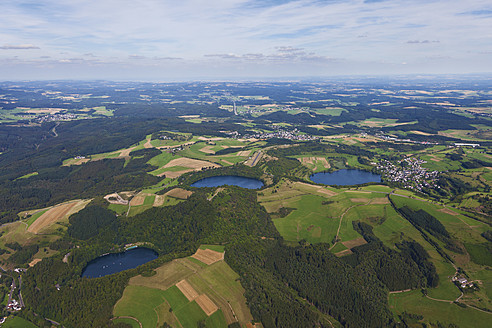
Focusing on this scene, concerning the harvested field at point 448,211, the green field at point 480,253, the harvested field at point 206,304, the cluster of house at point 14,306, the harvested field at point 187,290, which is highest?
the harvested field at point 448,211

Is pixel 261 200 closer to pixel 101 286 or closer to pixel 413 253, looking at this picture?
pixel 413 253

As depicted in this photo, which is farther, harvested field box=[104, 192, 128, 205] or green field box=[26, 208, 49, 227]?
harvested field box=[104, 192, 128, 205]

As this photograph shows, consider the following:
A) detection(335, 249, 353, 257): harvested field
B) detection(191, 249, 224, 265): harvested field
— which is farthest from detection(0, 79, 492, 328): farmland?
detection(335, 249, 353, 257): harvested field

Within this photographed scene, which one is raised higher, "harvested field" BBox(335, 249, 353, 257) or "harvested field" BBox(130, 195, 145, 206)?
"harvested field" BBox(130, 195, 145, 206)

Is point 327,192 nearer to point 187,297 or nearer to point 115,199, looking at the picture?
point 187,297

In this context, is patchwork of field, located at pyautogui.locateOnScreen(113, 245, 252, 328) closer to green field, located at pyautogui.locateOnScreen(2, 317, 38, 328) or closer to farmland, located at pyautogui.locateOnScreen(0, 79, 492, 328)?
farmland, located at pyautogui.locateOnScreen(0, 79, 492, 328)

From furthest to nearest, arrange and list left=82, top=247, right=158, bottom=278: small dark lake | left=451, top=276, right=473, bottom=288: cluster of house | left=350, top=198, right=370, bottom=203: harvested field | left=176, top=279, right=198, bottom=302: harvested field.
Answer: left=350, top=198, right=370, bottom=203: harvested field → left=82, top=247, right=158, bottom=278: small dark lake → left=451, top=276, right=473, bottom=288: cluster of house → left=176, top=279, right=198, bottom=302: harvested field

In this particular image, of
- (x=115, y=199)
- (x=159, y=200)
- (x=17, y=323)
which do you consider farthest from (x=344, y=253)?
(x=115, y=199)

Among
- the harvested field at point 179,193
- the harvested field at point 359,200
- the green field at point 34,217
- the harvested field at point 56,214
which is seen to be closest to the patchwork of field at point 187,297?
the harvested field at point 179,193

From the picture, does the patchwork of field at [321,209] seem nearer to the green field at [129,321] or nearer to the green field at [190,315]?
the green field at [190,315]
